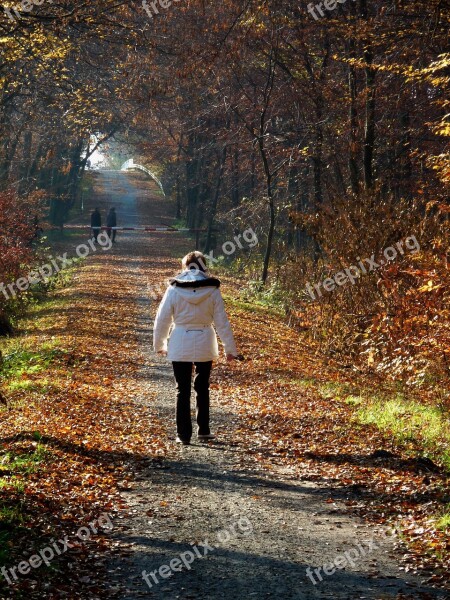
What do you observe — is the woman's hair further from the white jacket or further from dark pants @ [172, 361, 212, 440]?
dark pants @ [172, 361, 212, 440]

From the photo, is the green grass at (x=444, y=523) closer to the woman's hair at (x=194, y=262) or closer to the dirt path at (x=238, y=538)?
the dirt path at (x=238, y=538)

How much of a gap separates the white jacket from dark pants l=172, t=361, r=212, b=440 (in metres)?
0.15

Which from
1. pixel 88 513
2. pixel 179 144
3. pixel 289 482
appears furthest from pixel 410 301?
pixel 179 144

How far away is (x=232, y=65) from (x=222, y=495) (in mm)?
22817

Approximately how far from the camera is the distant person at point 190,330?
32.0 ft

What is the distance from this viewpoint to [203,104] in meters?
40.9

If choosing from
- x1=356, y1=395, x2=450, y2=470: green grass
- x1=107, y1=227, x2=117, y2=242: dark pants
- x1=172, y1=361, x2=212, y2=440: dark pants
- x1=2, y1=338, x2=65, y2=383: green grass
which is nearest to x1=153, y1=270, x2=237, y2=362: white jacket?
x1=172, y1=361, x2=212, y2=440: dark pants

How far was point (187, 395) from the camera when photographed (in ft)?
32.3

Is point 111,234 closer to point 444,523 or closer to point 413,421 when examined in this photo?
point 413,421

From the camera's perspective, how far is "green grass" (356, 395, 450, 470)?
32.3 ft

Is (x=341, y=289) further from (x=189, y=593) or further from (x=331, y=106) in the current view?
(x=189, y=593)

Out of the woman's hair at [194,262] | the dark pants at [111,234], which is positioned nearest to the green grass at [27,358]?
the woman's hair at [194,262]

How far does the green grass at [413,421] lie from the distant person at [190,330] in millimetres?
2275

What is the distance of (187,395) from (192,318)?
0.84m
